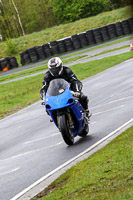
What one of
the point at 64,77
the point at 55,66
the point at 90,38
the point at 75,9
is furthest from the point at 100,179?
the point at 75,9

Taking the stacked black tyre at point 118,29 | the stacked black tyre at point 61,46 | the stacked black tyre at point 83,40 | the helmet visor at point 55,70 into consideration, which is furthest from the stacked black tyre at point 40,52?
the helmet visor at point 55,70

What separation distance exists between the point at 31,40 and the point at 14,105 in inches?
1717

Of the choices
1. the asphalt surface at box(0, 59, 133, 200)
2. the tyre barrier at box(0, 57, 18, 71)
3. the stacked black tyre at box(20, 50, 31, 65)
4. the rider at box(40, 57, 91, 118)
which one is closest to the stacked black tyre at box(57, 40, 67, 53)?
the stacked black tyre at box(20, 50, 31, 65)

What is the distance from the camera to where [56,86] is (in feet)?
33.3

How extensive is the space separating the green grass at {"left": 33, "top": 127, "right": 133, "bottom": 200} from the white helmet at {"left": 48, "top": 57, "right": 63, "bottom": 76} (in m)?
2.68

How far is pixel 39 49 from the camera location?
165ft

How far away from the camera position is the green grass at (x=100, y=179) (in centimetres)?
513

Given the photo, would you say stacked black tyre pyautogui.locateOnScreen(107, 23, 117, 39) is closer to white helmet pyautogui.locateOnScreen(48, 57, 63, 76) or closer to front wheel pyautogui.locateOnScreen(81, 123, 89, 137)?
front wheel pyautogui.locateOnScreen(81, 123, 89, 137)

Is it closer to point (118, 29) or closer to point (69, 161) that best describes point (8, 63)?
point (118, 29)

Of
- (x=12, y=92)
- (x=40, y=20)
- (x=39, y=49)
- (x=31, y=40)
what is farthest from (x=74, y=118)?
(x=40, y=20)

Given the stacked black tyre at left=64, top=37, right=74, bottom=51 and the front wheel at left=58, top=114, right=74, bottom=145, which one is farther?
the stacked black tyre at left=64, top=37, right=74, bottom=51

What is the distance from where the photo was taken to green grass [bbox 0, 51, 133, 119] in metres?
23.4

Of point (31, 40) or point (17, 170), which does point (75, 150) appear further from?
point (31, 40)

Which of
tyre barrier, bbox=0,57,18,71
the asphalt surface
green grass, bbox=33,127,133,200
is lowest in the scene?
tyre barrier, bbox=0,57,18,71
